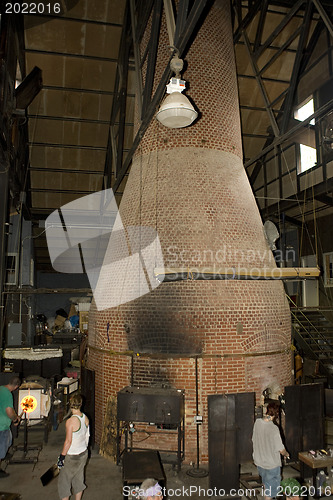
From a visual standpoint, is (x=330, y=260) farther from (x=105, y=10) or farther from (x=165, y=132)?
(x=105, y=10)

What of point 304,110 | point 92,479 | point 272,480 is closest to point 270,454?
point 272,480

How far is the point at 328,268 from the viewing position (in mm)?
16234

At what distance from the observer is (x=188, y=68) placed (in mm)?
8836

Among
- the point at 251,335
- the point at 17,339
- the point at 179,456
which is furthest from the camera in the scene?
the point at 17,339

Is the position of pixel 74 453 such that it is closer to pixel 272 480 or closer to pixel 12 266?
pixel 272 480

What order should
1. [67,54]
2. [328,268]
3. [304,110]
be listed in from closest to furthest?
1. [67,54]
2. [304,110]
3. [328,268]

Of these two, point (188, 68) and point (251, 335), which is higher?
point (188, 68)

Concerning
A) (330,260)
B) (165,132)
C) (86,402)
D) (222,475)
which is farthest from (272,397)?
(330,260)

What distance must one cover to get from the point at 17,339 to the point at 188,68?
12480 mm

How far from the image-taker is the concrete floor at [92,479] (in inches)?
239

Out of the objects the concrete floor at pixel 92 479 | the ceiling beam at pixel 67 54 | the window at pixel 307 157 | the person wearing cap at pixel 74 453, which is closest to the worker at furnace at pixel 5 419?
the concrete floor at pixel 92 479

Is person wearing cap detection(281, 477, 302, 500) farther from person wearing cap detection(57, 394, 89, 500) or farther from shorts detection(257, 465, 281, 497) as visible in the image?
person wearing cap detection(57, 394, 89, 500)

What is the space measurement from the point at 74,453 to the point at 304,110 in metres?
15.3

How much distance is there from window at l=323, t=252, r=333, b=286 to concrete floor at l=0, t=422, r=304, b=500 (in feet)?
35.0
